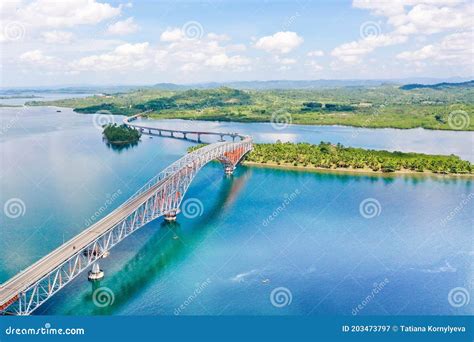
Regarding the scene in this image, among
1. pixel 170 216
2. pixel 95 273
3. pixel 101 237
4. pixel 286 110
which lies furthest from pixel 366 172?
pixel 286 110

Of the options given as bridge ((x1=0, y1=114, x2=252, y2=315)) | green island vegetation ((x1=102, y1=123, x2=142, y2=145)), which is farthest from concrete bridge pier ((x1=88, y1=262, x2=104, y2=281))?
green island vegetation ((x1=102, y1=123, x2=142, y2=145))

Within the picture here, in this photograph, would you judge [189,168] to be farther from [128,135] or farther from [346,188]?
[128,135]

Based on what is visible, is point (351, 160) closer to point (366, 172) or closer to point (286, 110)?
point (366, 172)

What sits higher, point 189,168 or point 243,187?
point 189,168

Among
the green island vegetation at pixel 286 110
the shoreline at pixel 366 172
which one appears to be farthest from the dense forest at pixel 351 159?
the green island vegetation at pixel 286 110

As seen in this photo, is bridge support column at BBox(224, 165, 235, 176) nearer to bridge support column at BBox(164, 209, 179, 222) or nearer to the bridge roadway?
bridge support column at BBox(164, 209, 179, 222)

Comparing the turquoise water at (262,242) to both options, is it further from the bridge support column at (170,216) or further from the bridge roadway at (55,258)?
the bridge roadway at (55,258)

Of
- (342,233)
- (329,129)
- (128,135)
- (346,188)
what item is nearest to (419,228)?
(342,233)
